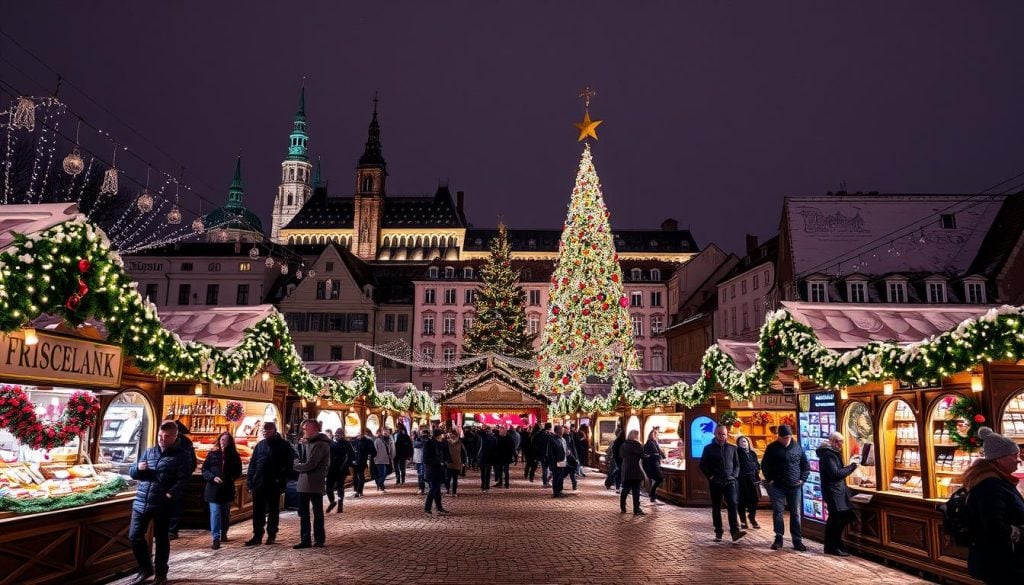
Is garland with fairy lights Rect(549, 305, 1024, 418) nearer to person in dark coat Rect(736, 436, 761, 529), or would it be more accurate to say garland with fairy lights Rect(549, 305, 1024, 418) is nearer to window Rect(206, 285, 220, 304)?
person in dark coat Rect(736, 436, 761, 529)

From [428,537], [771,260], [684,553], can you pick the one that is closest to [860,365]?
[684,553]

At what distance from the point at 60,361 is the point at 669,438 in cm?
1545

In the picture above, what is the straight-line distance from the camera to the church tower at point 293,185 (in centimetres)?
14125

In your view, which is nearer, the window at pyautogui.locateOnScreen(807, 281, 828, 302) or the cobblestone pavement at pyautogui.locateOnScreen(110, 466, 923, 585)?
the cobblestone pavement at pyautogui.locateOnScreen(110, 466, 923, 585)

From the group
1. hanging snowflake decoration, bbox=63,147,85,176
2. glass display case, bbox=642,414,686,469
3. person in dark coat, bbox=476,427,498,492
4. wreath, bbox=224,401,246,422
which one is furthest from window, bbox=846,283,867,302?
hanging snowflake decoration, bbox=63,147,85,176

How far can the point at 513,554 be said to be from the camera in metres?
10.0

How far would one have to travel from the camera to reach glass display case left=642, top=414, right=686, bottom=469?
17.8 metres

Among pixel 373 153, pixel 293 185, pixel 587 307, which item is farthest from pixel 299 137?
pixel 587 307

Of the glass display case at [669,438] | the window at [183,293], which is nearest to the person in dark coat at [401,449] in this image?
the glass display case at [669,438]

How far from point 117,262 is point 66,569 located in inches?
125

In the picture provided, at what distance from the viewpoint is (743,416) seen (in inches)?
660

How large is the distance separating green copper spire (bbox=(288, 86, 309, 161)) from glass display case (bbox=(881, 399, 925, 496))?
468 ft

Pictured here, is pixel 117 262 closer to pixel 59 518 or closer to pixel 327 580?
pixel 59 518

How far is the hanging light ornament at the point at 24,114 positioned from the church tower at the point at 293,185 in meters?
135
